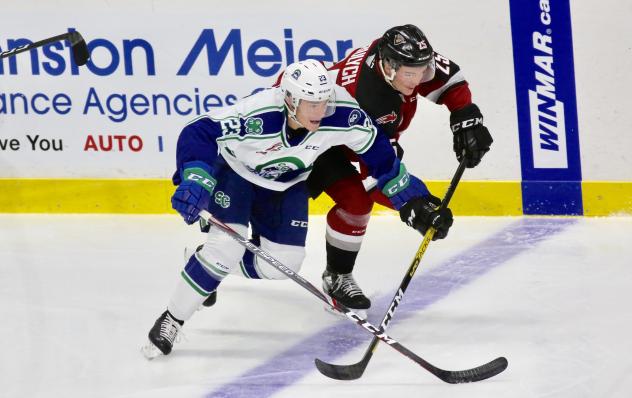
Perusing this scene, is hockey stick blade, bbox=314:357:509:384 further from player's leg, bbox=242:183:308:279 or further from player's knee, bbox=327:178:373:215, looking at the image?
player's knee, bbox=327:178:373:215

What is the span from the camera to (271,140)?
3355mm

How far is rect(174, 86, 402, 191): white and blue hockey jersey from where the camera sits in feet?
10.9

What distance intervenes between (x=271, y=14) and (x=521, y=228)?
1.52 metres

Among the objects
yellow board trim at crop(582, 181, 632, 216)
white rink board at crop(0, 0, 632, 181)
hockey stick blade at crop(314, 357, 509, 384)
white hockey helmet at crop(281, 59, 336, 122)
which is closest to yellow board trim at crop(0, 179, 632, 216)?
white rink board at crop(0, 0, 632, 181)

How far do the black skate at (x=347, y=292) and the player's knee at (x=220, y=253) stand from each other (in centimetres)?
62

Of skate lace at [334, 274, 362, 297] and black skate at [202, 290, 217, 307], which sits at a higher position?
black skate at [202, 290, 217, 307]

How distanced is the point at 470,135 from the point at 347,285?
72 cm

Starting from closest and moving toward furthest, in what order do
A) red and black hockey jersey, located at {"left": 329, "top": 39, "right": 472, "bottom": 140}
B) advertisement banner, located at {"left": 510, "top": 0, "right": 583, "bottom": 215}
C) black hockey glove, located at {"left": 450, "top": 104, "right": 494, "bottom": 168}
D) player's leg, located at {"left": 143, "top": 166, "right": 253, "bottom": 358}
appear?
player's leg, located at {"left": 143, "top": 166, "right": 253, "bottom": 358}, red and black hockey jersey, located at {"left": 329, "top": 39, "right": 472, "bottom": 140}, black hockey glove, located at {"left": 450, "top": 104, "right": 494, "bottom": 168}, advertisement banner, located at {"left": 510, "top": 0, "right": 583, "bottom": 215}

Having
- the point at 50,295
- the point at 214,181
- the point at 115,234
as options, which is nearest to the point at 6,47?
the point at 115,234

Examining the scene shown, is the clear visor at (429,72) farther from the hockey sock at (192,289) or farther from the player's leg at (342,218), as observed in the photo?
the hockey sock at (192,289)

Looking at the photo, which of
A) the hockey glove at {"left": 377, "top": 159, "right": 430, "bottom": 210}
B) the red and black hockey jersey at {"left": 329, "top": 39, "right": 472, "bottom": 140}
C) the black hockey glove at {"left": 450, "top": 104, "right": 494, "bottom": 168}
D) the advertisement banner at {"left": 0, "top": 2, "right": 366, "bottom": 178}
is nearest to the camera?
the hockey glove at {"left": 377, "top": 159, "right": 430, "bottom": 210}

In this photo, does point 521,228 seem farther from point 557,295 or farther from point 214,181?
point 214,181

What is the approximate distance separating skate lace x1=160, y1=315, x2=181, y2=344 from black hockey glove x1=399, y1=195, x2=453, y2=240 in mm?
838

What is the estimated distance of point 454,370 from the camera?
3.36 metres
